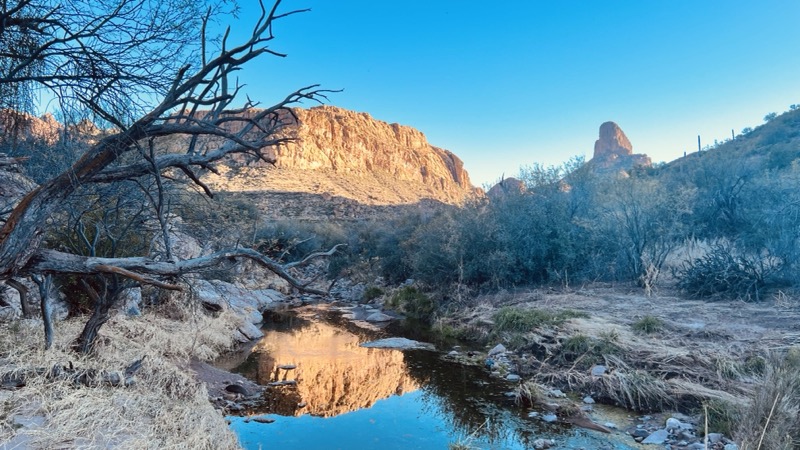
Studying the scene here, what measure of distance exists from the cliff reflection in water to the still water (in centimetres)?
2

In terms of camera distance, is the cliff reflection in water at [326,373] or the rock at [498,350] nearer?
the cliff reflection in water at [326,373]

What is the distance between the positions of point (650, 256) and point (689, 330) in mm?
5903

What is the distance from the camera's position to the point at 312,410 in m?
7.32

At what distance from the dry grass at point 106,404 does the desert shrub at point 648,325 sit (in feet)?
25.4

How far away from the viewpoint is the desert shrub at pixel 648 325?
9148 mm

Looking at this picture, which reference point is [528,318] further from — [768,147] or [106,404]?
[768,147]

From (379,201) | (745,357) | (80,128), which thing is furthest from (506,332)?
(379,201)

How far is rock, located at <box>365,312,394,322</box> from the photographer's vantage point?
1524cm

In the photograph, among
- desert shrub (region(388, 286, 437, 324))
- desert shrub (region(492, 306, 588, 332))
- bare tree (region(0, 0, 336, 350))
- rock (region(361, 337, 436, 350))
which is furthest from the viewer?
desert shrub (region(388, 286, 437, 324))

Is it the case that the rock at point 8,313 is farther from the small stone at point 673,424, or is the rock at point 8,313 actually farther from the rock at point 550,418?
the small stone at point 673,424

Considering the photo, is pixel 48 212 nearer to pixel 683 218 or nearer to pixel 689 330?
pixel 689 330

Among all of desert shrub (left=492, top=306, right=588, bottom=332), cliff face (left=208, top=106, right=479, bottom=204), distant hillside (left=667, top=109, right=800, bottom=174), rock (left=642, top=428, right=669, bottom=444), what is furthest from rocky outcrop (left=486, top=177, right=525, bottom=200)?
cliff face (left=208, top=106, right=479, bottom=204)

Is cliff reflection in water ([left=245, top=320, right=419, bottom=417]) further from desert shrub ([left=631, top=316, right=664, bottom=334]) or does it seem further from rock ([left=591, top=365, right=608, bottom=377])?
desert shrub ([left=631, top=316, right=664, bottom=334])

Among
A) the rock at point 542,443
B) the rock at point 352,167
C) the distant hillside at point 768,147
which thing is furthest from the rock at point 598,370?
the rock at point 352,167
